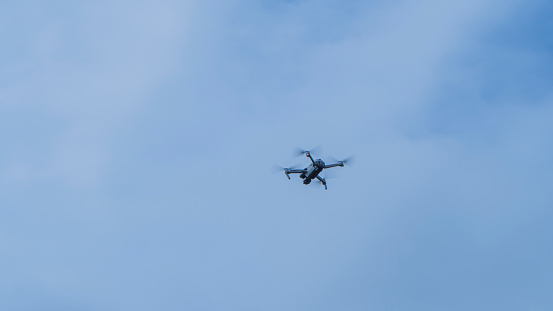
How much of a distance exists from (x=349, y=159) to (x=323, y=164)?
42.6 ft

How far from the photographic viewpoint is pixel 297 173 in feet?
562

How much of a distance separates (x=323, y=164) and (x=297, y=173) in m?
10.6

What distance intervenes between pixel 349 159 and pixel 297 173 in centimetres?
1798

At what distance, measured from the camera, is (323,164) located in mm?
165000

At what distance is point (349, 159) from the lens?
174 metres
